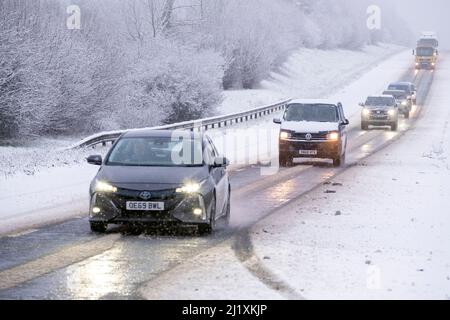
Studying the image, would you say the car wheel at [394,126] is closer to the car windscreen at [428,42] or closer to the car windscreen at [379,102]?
the car windscreen at [379,102]

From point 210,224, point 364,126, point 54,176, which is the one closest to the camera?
point 210,224

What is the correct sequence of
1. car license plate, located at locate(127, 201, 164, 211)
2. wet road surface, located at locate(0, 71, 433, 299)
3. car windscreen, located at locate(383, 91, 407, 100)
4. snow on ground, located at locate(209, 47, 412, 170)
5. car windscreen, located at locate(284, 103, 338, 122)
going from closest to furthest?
wet road surface, located at locate(0, 71, 433, 299) < car license plate, located at locate(127, 201, 164, 211) < car windscreen, located at locate(284, 103, 338, 122) < snow on ground, located at locate(209, 47, 412, 170) < car windscreen, located at locate(383, 91, 407, 100)

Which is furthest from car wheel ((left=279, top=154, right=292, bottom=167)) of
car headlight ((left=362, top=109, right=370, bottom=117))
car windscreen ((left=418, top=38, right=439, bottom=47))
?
car windscreen ((left=418, top=38, right=439, bottom=47))

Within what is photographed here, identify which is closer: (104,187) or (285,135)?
(104,187)

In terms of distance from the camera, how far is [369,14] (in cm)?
16900

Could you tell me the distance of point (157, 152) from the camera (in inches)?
573

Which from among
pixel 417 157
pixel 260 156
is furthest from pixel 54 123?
pixel 417 157

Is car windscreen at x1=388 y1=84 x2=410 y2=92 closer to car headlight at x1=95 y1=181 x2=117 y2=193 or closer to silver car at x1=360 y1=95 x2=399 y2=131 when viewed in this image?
silver car at x1=360 y1=95 x2=399 y2=131

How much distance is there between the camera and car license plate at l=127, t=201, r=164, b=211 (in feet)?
43.2

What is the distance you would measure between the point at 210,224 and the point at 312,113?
14.8m

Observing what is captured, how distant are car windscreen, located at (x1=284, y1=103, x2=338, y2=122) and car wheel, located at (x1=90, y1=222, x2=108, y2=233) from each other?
14863 millimetres

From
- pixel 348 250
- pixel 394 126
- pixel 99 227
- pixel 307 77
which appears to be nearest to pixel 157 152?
pixel 99 227

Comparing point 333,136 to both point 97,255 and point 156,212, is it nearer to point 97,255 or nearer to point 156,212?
point 156,212
